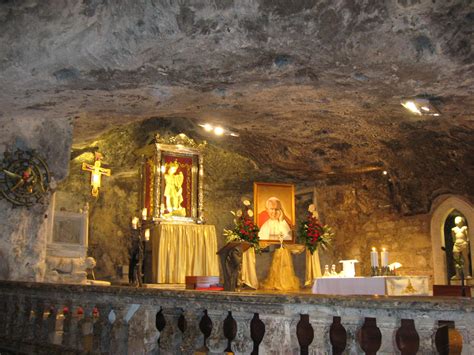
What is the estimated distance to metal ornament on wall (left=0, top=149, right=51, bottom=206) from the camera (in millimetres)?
6668

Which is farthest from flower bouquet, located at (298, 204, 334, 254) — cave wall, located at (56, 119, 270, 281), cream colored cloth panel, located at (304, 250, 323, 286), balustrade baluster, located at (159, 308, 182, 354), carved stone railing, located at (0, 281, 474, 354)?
balustrade baluster, located at (159, 308, 182, 354)

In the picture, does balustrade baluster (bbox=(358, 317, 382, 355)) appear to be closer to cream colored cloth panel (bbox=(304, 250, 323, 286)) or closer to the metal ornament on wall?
the metal ornament on wall

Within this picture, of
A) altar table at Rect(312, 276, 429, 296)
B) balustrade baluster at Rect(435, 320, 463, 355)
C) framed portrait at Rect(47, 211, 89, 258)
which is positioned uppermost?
framed portrait at Rect(47, 211, 89, 258)

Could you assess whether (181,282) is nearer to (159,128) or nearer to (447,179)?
(159,128)

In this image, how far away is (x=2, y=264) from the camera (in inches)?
257

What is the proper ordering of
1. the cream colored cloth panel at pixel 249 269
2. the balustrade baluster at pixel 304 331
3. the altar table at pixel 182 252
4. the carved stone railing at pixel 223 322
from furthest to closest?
1. the cream colored cloth panel at pixel 249 269
2. the altar table at pixel 182 252
3. the balustrade baluster at pixel 304 331
4. the carved stone railing at pixel 223 322

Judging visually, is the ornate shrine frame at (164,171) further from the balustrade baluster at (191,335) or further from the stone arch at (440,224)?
the balustrade baluster at (191,335)

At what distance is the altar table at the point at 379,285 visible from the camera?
658cm

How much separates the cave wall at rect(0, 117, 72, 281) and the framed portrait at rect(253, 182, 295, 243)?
589 centimetres

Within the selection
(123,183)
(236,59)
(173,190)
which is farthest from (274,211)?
(236,59)

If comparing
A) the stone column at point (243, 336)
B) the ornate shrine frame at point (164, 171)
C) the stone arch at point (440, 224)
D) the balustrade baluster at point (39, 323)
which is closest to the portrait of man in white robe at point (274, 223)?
the ornate shrine frame at point (164, 171)

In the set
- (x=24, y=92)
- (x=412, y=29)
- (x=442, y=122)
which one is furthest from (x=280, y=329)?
(x=442, y=122)

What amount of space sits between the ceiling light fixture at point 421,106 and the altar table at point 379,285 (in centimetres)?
216

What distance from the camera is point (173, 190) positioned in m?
11.9
